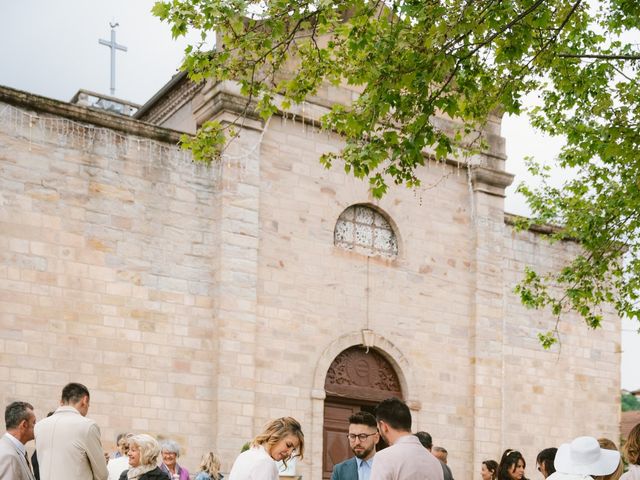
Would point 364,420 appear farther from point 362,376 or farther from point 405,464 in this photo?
point 362,376

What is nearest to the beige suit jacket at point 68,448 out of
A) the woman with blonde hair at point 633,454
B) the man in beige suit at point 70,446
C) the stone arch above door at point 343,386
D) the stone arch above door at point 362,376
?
the man in beige suit at point 70,446

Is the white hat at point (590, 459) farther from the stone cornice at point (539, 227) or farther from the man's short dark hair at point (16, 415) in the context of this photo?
the stone cornice at point (539, 227)

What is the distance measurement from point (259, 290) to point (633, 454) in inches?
448

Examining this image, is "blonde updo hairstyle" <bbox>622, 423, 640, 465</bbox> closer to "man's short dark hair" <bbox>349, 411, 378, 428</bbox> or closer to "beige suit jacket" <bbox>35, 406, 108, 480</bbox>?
"man's short dark hair" <bbox>349, 411, 378, 428</bbox>

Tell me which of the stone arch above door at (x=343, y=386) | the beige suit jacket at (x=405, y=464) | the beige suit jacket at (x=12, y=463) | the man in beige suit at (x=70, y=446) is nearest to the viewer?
the beige suit jacket at (x=405, y=464)

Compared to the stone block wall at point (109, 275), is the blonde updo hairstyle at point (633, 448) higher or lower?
lower

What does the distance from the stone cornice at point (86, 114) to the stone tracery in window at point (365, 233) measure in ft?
12.0

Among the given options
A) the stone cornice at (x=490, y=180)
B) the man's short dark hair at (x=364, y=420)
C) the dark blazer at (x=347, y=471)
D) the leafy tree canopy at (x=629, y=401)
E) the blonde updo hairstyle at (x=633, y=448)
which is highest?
the stone cornice at (x=490, y=180)

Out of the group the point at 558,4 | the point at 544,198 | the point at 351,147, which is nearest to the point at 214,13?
the point at 351,147

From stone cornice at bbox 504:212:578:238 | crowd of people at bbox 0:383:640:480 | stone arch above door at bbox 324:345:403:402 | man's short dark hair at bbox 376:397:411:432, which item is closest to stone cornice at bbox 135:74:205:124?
stone arch above door at bbox 324:345:403:402

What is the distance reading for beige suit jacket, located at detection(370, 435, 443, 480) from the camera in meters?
6.65

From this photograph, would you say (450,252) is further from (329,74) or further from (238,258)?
(329,74)

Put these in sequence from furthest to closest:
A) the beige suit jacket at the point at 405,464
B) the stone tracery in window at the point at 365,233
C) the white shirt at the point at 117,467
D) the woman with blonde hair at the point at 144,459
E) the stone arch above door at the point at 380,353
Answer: the stone tracery in window at the point at 365,233
the stone arch above door at the point at 380,353
the white shirt at the point at 117,467
the woman with blonde hair at the point at 144,459
the beige suit jacket at the point at 405,464

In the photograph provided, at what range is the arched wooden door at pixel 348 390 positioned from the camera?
18844 mm
